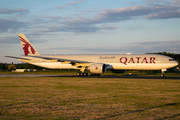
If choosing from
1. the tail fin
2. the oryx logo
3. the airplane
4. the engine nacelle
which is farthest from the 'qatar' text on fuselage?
the oryx logo

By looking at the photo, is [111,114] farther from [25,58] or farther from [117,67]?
[25,58]

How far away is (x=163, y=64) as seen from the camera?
3753 centimetres

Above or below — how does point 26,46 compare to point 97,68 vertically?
above

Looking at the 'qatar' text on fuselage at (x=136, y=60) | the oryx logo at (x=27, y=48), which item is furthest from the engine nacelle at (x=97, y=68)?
the oryx logo at (x=27, y=48)

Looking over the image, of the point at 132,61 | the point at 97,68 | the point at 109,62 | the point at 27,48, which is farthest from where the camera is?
the point at 27,48

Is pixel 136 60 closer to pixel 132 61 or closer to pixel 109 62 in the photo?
pixel 132 61

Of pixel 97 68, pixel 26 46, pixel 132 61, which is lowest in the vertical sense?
pixel 97 68

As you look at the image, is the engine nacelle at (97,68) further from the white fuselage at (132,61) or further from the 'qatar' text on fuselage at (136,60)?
the 'qatar' text on fuselage at (136,60)

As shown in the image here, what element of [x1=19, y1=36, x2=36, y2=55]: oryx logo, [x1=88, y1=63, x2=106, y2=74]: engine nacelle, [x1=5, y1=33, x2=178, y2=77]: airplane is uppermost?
[x1=19, y1=36, x2=36, y2=55]: oryx logo

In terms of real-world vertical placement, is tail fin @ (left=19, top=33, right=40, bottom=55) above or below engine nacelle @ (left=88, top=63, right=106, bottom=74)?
above

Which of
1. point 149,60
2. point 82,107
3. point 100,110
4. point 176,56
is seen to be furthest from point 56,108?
point 176,56

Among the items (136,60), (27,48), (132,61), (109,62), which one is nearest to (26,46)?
(27,48)

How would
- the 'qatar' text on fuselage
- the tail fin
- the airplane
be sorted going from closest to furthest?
1. the airplane
2. the 'qatar' text on fuselage
3. the tail fin

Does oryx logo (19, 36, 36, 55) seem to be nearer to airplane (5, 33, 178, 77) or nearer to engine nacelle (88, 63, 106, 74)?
airplane (5, 33, 178, 77)
